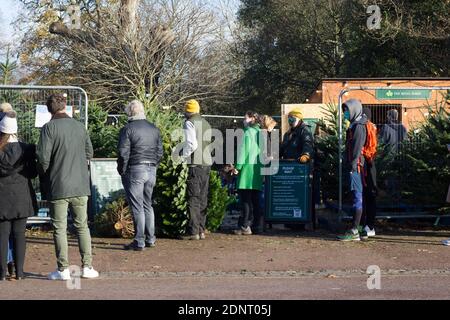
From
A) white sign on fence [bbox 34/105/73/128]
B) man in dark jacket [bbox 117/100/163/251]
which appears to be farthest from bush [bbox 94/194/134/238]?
white sign on fence [bbox 34/105/73/128]

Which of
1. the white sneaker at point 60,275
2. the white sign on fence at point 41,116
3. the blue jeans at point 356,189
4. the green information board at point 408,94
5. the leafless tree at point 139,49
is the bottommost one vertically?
the white sneaker at point 60,275

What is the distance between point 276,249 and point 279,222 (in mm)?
1982

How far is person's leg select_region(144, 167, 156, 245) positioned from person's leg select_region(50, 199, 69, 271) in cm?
226

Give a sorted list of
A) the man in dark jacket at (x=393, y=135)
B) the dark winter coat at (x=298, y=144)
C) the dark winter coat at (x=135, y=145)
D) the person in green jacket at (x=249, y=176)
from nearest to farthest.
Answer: the dark winter coat at (x=135, y=145)
the person in green jacket at (x=249, y=176)
the dark winter coat at (x=298, y=144)
the man in dark jacket at (x=393, y=135)

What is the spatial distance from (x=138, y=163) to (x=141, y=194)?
1.40 ft

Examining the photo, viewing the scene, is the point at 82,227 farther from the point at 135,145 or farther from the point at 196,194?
the point at 196,194

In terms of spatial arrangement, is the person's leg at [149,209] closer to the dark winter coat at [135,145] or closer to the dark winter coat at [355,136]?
the dark winter coat at [135,145]

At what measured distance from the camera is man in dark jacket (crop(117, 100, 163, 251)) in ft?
37.1

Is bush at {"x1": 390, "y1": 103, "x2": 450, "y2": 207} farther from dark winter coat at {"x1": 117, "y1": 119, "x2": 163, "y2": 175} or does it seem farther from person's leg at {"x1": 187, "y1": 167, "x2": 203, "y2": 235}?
dark winter coat at {"x1": 117, "y1": 119, "x2": 163, "y2": 175}

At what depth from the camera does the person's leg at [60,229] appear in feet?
30.7

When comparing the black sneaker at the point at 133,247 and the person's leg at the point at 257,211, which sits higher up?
the person's leg at the point at 257,211

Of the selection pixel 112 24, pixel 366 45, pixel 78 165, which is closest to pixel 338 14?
pixel 366 45

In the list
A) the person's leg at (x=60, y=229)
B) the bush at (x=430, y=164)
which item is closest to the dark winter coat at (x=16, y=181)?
the person's leg at (x=60, y=229)

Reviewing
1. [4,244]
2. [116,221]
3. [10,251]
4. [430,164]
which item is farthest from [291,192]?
[4,244]
